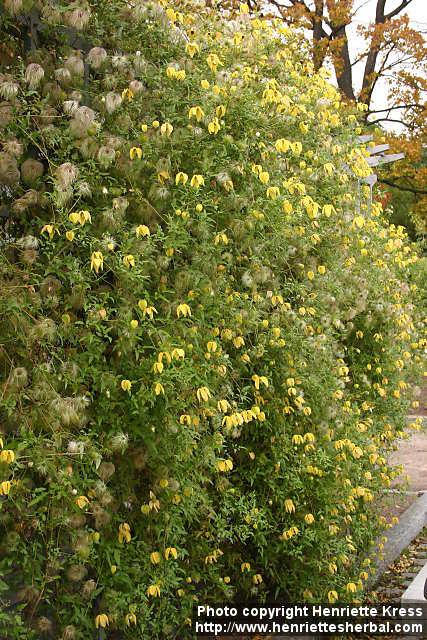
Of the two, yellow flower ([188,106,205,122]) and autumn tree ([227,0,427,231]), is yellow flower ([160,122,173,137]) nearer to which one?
yellow flower ([188,106,205,122])

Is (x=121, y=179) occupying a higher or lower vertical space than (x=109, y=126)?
lower

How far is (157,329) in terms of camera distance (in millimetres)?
3566

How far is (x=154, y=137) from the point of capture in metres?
3.80

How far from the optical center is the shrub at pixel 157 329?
3352 millimetres

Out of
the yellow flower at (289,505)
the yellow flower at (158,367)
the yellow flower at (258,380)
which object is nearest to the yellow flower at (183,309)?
the yellow flower at (158,367)

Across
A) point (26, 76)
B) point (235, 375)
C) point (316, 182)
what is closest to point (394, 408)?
point (316, 182)

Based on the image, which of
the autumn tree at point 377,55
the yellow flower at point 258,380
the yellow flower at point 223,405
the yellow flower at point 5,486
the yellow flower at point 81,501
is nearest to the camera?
the yellow flower at point 5,486

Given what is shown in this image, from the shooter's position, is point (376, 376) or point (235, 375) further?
point (376, 376)

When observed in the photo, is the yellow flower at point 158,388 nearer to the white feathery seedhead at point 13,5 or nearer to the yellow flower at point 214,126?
the yellow flower at point 214,126

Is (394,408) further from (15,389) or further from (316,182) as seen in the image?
(15,389)

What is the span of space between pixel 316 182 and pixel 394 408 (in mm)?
2016

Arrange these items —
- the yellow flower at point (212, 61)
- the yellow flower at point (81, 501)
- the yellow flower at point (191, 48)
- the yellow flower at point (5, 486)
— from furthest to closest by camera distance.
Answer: the yellow flower at point (212, 61), the yellow flower at point (191, 48), the yellow flower at point (81, 501), the yellow flower at point (5, 486)

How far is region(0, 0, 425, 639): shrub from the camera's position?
3352mm

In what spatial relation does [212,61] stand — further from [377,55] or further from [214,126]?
[377,55]
